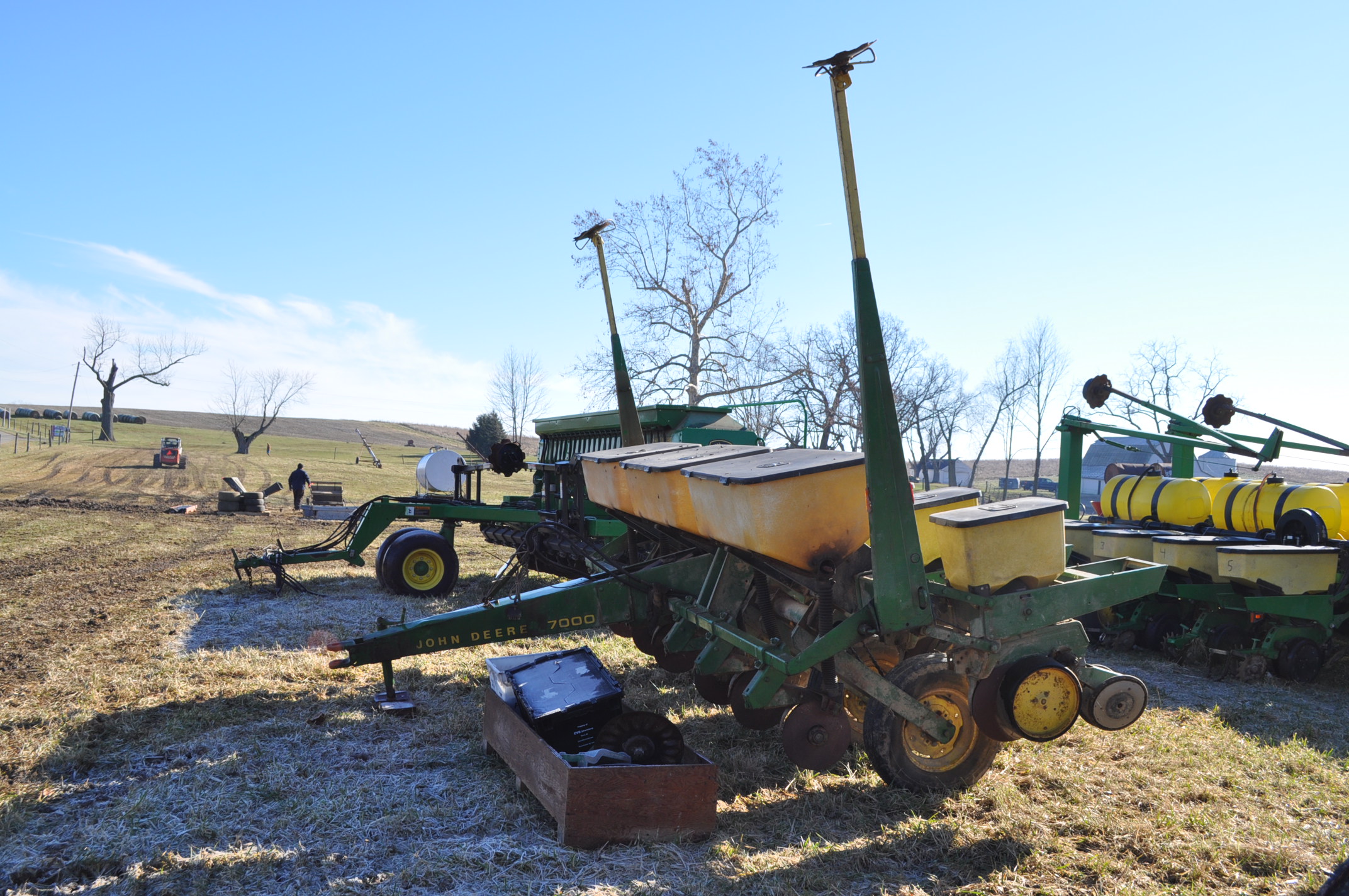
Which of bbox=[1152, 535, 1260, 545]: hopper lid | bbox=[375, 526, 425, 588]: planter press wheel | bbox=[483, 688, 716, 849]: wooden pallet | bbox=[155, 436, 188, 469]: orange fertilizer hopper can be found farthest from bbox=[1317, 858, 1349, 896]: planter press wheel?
bbox=[155, 436, 188, 469]: orange fertilizer hopper

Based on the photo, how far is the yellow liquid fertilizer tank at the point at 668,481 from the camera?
558cm

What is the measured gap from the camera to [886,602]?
14.7 feet

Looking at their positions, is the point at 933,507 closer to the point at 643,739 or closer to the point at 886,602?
the point at 886,602

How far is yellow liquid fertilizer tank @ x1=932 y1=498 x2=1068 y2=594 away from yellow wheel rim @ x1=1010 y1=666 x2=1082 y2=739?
0.49 meters

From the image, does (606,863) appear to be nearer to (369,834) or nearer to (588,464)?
(369,834)

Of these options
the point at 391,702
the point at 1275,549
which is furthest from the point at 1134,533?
the point at 391,702

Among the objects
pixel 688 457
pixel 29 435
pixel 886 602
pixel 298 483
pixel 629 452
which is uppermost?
pixel 29 435

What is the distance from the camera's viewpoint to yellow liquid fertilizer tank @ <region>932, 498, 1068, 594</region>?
4574 mm

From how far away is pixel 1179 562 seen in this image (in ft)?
27.5

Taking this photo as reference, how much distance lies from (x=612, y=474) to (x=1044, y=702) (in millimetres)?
3417

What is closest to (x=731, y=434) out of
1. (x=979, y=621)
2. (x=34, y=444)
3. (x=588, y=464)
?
(x=588, y=464)

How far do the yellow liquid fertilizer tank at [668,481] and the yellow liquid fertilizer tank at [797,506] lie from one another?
59 centimetres

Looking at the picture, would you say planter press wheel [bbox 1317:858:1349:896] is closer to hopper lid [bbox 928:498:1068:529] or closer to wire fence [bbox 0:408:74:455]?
hopper lid [bbox 928:498:1068:529]

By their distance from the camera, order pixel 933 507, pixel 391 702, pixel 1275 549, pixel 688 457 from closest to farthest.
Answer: pixel 933 507
pixel 688 457
pixel 391 702
pixel 1275 549
